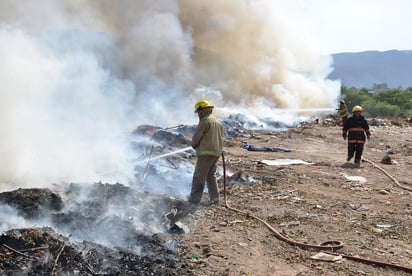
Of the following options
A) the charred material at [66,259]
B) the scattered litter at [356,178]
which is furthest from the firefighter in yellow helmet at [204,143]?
the scattered litter at [356,178]

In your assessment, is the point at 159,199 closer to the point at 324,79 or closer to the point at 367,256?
the point at 367,256

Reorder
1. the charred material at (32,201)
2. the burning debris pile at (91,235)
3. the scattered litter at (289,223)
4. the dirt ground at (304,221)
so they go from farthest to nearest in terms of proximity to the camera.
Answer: the scattered litter at (289,223)
the charred material at (32,201)
the dirt ground at (304,221)
the burning debris pile at (91,235)

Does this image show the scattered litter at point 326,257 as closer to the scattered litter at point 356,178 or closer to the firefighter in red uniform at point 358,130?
the scattered litter at point 356,178

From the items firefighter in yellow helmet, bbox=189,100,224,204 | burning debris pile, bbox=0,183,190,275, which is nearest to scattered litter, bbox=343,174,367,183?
firefighter in yellow helmet, bbox=189,100,224,204

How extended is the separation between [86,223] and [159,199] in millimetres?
1350

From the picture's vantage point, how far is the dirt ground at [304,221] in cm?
399

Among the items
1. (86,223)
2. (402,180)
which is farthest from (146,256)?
(402,180)

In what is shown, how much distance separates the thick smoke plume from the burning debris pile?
1.45 m

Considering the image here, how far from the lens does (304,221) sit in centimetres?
530

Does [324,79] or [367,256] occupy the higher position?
[324,79]

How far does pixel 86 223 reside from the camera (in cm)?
423

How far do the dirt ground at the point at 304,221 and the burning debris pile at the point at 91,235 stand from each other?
1.16ft

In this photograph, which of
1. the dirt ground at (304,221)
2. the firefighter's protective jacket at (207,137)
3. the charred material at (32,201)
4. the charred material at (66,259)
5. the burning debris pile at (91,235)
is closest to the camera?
the charred material at (66,259)

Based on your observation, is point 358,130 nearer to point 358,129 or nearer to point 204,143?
point 358,129
